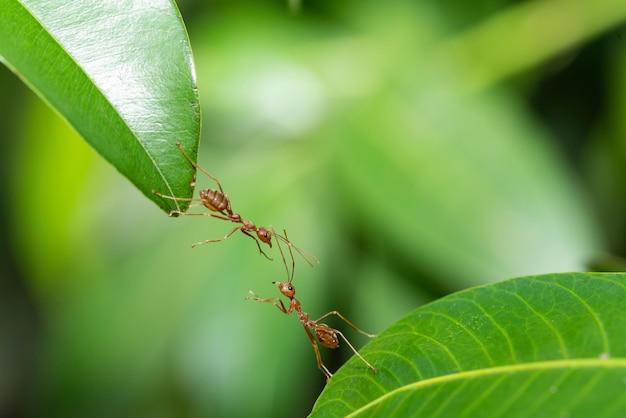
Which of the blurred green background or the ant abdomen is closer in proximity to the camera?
the ant abdomen

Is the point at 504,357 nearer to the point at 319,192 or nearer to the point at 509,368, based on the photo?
the point at 509,368

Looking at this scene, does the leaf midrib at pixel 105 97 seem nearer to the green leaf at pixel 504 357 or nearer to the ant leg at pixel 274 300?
the green leaf at pixel 504 357

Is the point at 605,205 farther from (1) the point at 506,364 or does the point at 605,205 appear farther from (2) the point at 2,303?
(2) the point at 2,303

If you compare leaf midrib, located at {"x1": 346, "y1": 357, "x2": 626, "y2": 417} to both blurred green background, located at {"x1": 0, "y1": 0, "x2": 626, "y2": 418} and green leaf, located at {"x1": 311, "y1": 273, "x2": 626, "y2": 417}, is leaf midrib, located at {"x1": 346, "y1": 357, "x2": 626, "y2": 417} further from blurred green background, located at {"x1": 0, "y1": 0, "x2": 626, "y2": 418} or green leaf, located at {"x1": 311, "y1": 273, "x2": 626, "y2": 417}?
blurred green background, located at {"x1": 0, "y1": 0, "x2": 626, "y2": 418}

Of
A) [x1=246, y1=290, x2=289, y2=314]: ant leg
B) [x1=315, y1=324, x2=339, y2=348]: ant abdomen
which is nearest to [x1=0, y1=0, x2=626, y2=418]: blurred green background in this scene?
[x1=246, y1=290, x2=289, y2=314]: ant leg

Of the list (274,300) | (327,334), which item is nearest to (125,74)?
(327,334)

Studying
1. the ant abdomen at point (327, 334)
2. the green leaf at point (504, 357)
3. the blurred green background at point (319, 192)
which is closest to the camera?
the green leaf at point (504, 357)

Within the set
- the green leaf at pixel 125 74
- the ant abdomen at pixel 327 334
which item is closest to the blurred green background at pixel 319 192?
the ant abdomen at pixel 327 334
